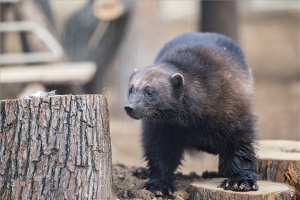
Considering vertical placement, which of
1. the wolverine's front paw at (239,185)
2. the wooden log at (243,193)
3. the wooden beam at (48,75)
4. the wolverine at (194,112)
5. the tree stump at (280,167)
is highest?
the wooden beam at (48,75)

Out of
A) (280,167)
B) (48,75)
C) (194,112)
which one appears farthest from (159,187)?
(48,75)

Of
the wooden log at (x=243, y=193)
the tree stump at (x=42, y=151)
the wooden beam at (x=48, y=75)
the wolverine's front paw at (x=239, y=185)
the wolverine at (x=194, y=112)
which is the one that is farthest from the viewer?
the wooden beam at (x=48, y=75)

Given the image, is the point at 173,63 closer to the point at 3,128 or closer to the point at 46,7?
the point at 3,128

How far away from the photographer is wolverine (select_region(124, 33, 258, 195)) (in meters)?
5.03

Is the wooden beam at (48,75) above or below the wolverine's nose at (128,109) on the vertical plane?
above

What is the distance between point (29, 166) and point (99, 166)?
44cm

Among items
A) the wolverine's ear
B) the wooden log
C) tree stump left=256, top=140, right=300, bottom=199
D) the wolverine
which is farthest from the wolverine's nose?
tree stump left=256, top=140, right=300, bottom=199

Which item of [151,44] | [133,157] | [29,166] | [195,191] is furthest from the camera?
[151,44]

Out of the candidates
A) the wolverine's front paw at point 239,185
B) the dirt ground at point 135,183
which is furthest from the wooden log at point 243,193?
the dirt ground at point 135,183

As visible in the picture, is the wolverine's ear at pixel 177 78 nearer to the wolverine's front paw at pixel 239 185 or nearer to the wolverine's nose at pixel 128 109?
the wolverine's nose at pixel 128 109

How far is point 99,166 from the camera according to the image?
14.7ft

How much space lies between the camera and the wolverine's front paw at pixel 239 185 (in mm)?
4891

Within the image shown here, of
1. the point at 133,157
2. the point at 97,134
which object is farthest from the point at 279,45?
the point at 97,134

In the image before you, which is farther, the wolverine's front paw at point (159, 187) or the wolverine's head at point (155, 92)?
the wolverine's front paw at point (159, 187)
